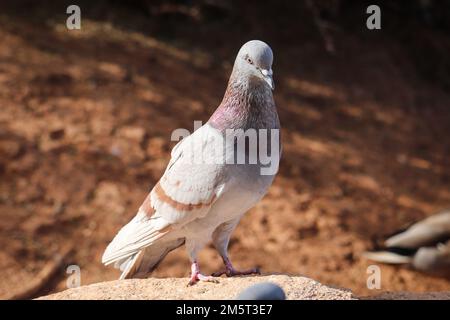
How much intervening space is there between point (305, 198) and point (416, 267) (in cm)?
183

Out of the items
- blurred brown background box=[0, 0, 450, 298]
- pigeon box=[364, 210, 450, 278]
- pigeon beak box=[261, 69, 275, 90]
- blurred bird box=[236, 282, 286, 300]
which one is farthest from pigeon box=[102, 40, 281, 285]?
pigeon box=[364, 210, 450, 278]

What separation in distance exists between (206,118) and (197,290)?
6301mm

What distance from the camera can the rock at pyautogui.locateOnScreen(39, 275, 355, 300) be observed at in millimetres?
4395

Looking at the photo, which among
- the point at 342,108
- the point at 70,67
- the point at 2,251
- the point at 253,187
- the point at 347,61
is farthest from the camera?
the point at 347,61

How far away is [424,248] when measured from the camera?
8.48 m

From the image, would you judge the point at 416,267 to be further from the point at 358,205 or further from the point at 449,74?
the point at 449,74

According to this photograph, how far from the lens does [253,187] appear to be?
15.0 ft

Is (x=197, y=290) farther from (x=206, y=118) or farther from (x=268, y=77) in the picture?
(x=206, y=118)

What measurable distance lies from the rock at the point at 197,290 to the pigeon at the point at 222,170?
18cm

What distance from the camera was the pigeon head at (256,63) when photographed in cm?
452

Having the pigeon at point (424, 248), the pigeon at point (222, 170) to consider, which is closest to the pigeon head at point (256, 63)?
the pigeon at point (222, 170)

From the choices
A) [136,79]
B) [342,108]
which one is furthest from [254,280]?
[342,108]

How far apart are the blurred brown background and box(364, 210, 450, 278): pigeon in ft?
0.63

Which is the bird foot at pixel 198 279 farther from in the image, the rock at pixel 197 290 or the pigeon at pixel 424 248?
the pigeon at pixel 424 248
